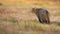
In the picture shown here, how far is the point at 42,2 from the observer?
304cm

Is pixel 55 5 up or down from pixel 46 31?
up

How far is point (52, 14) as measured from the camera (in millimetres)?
2406

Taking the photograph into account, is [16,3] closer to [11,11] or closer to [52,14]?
[11,11]

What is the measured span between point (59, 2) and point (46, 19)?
116cm

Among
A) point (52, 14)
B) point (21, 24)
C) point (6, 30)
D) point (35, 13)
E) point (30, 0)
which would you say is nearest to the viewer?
point (6, 30)

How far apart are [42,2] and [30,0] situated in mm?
215

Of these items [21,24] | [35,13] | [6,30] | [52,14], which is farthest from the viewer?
[52,14]

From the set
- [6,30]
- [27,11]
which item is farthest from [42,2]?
[6,30]

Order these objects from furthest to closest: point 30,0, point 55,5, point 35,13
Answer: point 30,0 < point 55,5 < point 35,13

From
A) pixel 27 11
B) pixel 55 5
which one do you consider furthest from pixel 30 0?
pixel 27 11

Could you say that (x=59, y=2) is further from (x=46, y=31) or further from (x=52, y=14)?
(x=46, y=31)

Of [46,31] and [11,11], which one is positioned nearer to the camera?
[46,31]

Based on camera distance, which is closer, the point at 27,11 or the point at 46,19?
the point at 46,19

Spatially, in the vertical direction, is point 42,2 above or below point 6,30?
above
